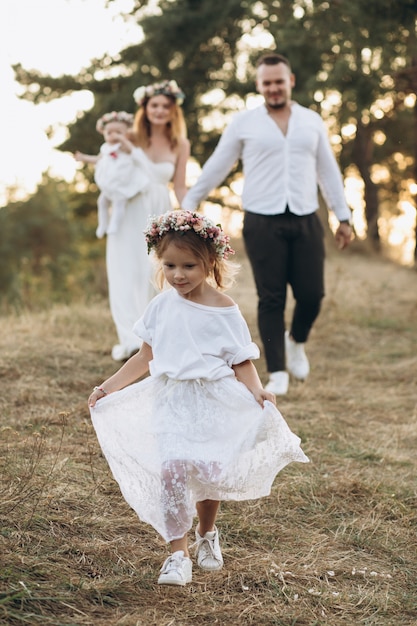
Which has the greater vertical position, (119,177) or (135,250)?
(119,177)

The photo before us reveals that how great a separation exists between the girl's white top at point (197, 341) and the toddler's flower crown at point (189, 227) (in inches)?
9.2

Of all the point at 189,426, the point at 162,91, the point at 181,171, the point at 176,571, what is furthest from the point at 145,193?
the point at 176,571

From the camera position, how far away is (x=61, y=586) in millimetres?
3012

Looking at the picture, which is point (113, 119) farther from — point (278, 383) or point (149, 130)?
point (278, 383)

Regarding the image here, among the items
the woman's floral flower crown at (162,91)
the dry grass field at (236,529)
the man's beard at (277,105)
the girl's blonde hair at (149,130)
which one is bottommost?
the dry grass field at (236,529)

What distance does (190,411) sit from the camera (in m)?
3.22

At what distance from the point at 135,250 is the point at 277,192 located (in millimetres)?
1581

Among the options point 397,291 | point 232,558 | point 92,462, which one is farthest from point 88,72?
point 232,558

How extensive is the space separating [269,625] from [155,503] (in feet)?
1.91

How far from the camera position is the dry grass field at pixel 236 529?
9.90ft

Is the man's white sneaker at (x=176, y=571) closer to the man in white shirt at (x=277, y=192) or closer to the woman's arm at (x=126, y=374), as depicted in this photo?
the woman's arm at (x=126, y=374)

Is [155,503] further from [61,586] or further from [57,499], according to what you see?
[57,499]

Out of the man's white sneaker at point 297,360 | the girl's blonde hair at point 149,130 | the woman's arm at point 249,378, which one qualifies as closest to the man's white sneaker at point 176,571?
the woman's arm at point 249,378

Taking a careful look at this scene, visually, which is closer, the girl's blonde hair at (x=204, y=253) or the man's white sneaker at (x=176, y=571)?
the man's white sneaker at (x=176, y=571)
